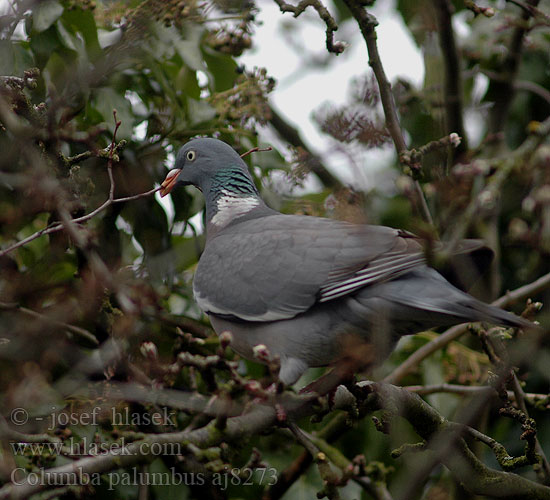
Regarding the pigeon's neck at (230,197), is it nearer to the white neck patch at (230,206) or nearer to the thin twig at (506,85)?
the white neck patch at (230,206)

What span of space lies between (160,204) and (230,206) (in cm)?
33

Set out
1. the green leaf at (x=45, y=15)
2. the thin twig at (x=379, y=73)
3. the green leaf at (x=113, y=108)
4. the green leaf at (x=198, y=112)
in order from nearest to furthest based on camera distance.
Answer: the green leaf at (x=45, y=15), the thin twig at (x=379, y=73), the green leaf at (x=113, y=108), the green leaf at (x=198, y=112)

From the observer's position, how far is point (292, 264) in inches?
118

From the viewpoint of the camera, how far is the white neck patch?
359 cm

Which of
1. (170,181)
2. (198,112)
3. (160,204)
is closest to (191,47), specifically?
(198,112)

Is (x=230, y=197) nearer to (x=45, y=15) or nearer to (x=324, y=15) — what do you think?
(x=324, y=15)

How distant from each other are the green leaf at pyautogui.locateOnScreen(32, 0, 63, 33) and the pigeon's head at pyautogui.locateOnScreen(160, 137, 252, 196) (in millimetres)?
826

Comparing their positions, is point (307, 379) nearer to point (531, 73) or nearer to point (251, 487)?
point (251, 487)

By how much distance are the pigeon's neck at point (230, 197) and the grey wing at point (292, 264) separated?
0.30 metres

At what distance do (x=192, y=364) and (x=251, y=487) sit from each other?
1705 millimetres

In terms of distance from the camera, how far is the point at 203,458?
6.96 ft

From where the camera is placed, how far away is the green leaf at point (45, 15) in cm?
302

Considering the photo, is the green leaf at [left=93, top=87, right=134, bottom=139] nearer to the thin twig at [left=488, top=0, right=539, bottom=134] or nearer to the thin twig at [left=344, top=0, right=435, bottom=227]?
the thin twig at [left=344, top=0, right=435, bottom=227]

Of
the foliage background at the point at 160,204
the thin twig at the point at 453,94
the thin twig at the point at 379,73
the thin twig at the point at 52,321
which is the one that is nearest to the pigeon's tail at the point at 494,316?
the foliage background at the point at 160,204
